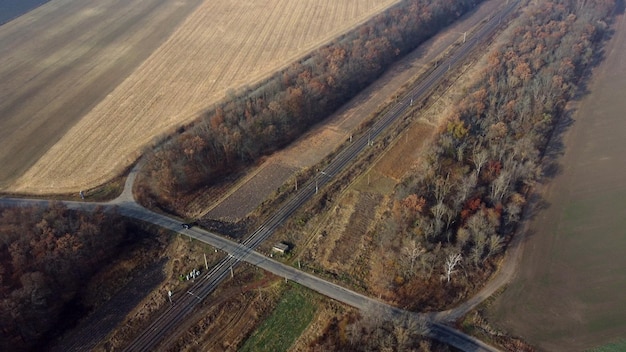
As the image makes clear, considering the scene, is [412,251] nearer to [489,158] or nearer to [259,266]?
[259,266]

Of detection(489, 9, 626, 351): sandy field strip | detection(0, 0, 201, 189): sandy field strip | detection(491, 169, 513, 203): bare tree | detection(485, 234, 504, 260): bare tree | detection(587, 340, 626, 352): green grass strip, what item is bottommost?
detection(587, 340, 626, 352): green grass strip

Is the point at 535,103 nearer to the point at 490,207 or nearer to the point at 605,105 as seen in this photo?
the point at 605,105

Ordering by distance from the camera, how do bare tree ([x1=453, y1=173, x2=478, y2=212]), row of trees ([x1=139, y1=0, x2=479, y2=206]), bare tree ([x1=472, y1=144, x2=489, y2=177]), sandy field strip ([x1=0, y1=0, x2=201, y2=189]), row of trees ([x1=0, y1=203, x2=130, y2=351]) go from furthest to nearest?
sandy field strip ([x1=0, y1=0, x2=201, y2=189])
row of trees ([x1=139, y1=0, x2=479, y2=206])
bare tree ([x1=472, y1=144, x2=489, y2=177])
bare tree ([x1=453, y1=173, x2=478, y2=212])
row of trees ([x1=0, y1=203, x2=130, y2=351])

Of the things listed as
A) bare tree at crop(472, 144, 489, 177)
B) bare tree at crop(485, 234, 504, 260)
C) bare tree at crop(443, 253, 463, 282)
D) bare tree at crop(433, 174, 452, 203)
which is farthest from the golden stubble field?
bare tree at crop(485, 234, 504, 260)

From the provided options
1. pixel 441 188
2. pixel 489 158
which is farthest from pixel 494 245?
pixel 489 158

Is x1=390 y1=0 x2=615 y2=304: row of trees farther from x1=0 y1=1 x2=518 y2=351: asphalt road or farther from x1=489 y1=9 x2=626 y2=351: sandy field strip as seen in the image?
x1=0 y1=1 x2=518 y2=351: asphalt road

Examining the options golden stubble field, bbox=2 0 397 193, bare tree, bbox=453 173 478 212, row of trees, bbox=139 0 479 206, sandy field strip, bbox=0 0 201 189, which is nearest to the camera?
bare tree, bbox=453 173 478 212
